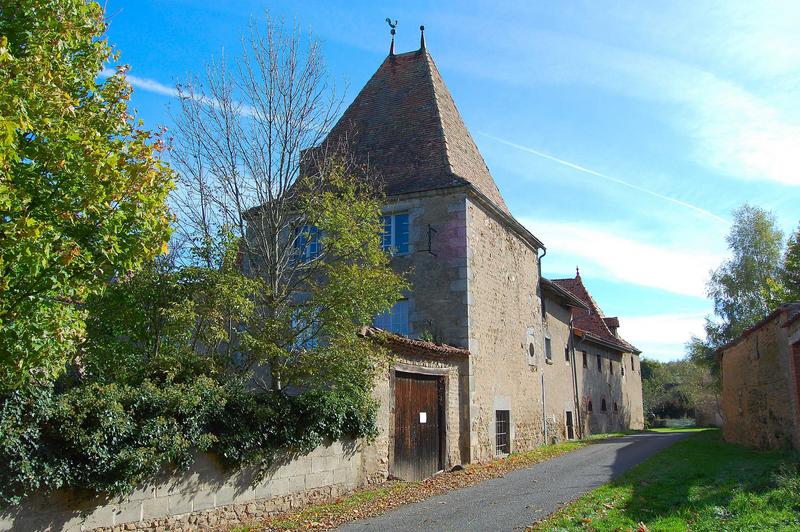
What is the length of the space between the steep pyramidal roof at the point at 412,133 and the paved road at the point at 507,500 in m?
6.62

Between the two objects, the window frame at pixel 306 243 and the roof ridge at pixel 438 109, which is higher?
the roof ridge at pixel 438 109

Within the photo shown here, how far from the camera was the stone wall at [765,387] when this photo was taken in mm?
11383

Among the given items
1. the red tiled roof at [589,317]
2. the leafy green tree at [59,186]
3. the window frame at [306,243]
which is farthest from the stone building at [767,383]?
the red tiled roof at [589,317]

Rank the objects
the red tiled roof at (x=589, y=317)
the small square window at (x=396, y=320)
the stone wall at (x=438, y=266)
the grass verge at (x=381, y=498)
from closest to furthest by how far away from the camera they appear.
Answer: the grass verge at (x=381, y=498)
the stone wall at (x=438, y=266)
the small square window at (x=396, y=320)
the red tiled roof at (x=589, y=317)

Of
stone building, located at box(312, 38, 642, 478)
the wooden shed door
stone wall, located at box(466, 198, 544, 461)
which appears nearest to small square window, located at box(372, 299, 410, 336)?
stone building, located at box(312, 38, 642, 478)

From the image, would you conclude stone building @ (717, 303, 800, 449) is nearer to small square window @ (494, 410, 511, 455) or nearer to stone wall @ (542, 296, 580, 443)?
stone wall @ (542, 296, 580, 443)

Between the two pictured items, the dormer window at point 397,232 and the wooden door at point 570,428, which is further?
the wooden door at point 570,428

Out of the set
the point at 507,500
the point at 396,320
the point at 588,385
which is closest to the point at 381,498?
the point at 507,500

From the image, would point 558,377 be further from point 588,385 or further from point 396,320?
point 396,320

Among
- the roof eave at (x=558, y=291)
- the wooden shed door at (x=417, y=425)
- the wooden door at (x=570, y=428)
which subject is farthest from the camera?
the wooden door at (x=570, y=428)

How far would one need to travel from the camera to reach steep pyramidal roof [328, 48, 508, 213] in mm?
15125

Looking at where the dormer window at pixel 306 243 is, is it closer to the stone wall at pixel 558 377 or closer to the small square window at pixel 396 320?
the small square window at pixel 396 320

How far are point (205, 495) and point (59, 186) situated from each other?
12.9 ft

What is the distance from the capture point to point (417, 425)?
38.9 feet
